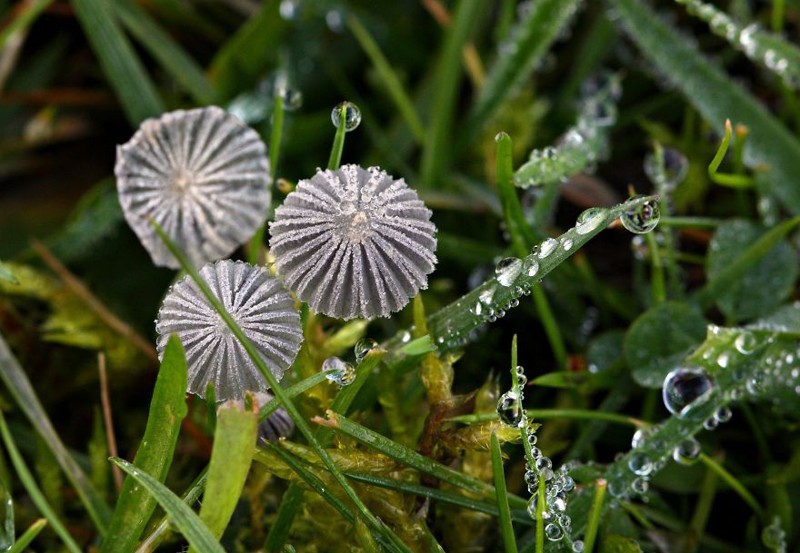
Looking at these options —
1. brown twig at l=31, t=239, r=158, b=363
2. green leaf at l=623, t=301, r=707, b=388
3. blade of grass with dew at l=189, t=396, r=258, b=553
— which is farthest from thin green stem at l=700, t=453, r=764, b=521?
brown twig at l=31, t=239, r=158, b=363

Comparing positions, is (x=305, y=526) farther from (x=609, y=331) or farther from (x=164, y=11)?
(x=164, y=11)

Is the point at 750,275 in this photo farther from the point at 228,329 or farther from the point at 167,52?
the point at 167,52

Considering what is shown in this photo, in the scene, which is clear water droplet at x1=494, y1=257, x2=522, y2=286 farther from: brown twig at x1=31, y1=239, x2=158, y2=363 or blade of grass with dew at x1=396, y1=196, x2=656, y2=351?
brown twig at x1=31, y1=239, x2=158, y2=363

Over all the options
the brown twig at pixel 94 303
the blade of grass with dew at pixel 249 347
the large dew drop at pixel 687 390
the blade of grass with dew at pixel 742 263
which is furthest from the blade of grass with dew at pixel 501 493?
the brown twig at pixel 94 303

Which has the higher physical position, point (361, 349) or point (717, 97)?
point (717, 97)

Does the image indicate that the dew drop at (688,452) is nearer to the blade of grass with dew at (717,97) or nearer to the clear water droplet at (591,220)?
the clear water droplet at (591,220)

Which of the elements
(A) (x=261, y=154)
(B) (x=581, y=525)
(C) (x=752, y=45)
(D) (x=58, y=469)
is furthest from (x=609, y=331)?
(D) (x=58, y=469)

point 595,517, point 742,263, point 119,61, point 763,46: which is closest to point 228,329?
point 595,517
